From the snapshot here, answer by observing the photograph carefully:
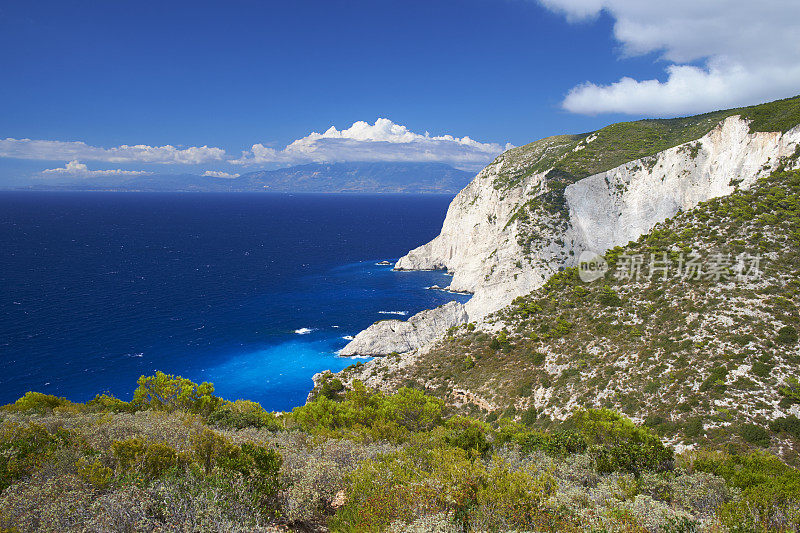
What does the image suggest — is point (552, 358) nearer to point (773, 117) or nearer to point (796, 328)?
point (796, 328)

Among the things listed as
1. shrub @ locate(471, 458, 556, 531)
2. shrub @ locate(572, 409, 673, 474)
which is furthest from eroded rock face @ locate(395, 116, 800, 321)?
shrub @ locate(471, 458, 556, 531)

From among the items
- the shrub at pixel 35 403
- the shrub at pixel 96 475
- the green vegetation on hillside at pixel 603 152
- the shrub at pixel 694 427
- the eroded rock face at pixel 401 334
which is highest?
the green vegetation on hillside at pixel 603 152

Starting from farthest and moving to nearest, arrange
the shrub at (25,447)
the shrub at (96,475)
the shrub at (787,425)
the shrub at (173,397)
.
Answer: the shrub at (173,397)
the shrub at (787,425)
the shrub at (25,447)
the shrub at (96,475)

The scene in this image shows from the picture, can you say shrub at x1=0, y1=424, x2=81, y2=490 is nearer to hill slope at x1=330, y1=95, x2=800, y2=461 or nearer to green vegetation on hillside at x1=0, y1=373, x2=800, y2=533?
green vegetation on hillside at x1=0, y1=373, x2=800, y2=533

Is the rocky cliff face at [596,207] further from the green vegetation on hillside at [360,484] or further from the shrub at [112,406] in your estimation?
the green vegetation on hillside at [360,484]

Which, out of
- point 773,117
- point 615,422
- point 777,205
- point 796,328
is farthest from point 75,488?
point 773,117

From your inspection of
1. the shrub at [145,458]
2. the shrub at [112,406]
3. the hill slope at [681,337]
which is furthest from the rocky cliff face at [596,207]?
the shrub at [145,458]
